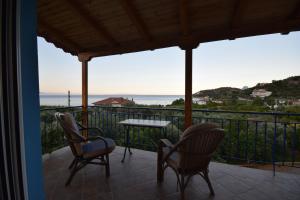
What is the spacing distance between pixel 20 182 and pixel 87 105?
4164mm

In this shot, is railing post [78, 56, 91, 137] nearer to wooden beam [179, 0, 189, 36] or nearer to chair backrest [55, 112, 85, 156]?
chair backrest [55, 112, 85, 156]

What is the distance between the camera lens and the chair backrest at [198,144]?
2053 millimetres

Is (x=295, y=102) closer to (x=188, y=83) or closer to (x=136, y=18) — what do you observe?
(x=188, y=83)

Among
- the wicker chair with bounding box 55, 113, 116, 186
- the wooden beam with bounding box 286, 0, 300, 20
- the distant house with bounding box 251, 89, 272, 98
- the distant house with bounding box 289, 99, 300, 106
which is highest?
the wooden beam with bounding box 286, 0, 300, 20

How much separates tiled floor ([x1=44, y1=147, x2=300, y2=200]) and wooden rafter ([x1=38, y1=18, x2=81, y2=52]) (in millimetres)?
2772

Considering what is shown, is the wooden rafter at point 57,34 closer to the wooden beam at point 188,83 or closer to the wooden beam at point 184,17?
the wooden beam at point 184,17

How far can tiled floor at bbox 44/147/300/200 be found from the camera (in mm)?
2328

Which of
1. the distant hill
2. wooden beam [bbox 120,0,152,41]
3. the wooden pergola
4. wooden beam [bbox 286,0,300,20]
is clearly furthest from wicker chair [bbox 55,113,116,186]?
the distant hill

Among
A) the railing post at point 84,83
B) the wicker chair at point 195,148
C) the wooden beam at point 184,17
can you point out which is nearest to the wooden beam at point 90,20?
the railing post at point 84,83

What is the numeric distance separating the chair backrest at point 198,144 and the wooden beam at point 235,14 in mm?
2032

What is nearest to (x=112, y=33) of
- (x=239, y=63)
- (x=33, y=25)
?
(x=33, y=25)

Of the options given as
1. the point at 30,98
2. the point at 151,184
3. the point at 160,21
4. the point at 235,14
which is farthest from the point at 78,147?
the point at 235,14

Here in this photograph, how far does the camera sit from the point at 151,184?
2.61 meters

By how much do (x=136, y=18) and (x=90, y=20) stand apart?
971 mm
